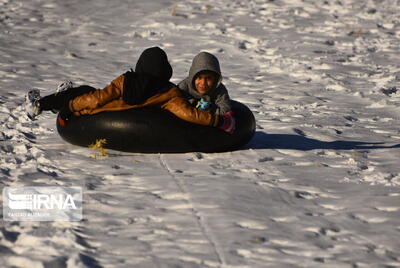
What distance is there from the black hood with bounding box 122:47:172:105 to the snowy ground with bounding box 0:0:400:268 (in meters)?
0.67

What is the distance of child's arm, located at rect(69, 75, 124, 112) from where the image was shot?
23.9 feet

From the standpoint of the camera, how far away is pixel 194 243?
210 inches

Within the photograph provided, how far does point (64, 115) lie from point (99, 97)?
52 cm

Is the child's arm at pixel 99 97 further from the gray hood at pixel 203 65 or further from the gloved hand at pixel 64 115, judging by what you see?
the gray hood at pixel 203 65

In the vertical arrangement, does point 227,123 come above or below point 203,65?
below

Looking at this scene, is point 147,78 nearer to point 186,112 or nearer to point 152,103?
point 152,103

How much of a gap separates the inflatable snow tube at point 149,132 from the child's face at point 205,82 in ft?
1.20

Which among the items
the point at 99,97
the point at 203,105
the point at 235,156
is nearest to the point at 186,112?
the point at 203,105

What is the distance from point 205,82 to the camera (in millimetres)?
7594

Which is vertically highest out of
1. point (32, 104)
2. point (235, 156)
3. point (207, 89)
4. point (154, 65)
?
point (154, 65)

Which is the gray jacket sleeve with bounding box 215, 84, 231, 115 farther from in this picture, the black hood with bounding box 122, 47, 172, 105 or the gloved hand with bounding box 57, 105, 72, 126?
the gloved hand with bounding box 57, 105, 72, 126

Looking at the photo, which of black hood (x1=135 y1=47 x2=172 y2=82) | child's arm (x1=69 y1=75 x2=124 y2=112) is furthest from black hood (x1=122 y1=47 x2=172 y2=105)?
child's arm (x1=69 y1=75 x2=124 y2=112)

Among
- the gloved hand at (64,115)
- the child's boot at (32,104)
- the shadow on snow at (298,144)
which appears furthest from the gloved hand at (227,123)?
the child's boot at (32,104)

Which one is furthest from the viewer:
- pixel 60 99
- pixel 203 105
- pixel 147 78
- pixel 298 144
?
pixel 298 144
